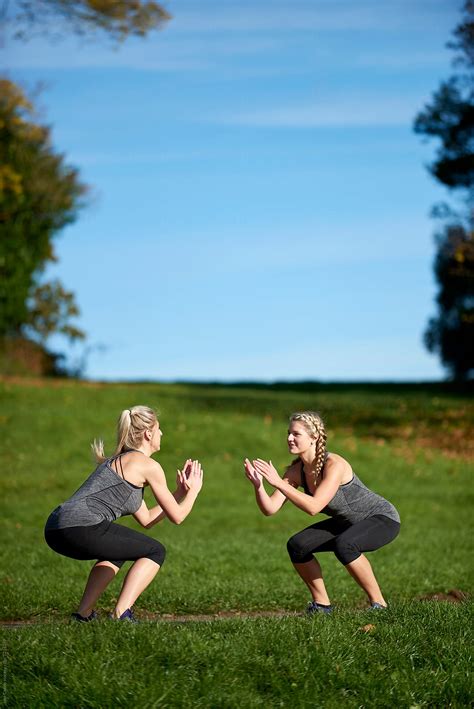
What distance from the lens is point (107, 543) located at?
6.80m

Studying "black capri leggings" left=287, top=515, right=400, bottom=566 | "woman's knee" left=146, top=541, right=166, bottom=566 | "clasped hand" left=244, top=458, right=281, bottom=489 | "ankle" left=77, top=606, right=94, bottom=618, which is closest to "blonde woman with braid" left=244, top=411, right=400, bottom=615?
"black capri leggings" left=287, top=515, right=400, bottom=566

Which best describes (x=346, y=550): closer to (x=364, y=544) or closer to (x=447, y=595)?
(x=364, y=544)

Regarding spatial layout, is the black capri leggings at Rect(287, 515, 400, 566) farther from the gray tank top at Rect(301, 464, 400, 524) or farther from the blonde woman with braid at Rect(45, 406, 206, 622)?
the blonde woman with braid at Rect(45, 406, 206, 622)

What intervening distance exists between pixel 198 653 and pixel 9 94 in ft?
61.2

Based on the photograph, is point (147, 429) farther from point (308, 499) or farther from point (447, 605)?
point (447, 605)

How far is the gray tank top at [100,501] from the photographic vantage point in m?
6.88

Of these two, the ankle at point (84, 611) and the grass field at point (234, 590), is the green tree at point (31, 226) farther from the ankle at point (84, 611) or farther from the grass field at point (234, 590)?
the ankle at point (84, 611)

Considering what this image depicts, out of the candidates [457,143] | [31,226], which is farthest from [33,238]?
[457,143]

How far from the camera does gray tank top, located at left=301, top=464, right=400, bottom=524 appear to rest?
293 inches

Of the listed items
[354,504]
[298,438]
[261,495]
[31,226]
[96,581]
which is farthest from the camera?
[31,226]

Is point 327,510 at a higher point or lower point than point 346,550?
higher

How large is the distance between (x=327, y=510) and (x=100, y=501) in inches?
71.4

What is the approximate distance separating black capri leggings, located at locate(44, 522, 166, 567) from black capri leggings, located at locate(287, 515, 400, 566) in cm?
113

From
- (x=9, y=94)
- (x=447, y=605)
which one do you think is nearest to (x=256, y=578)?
(x=447, y=605)
